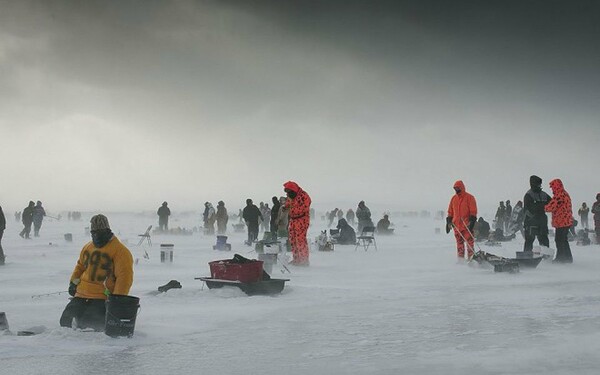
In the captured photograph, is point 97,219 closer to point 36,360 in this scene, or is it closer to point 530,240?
point 36,360

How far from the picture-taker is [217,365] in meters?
5.24

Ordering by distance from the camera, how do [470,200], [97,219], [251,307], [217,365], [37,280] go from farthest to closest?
[470,200]
[37,280]
[251,307]
[97,219]
[217,365]

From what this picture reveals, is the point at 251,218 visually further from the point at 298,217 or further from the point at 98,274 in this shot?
the point at 98,274

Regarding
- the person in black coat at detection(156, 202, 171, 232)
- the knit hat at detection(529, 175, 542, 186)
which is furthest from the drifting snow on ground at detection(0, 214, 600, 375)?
the person in black coat at detection(156, 202, 171, 232)

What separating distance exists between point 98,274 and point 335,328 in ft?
8.23

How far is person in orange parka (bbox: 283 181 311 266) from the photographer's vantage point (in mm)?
14039

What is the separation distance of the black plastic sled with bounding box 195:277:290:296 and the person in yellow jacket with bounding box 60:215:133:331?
2.95 meters

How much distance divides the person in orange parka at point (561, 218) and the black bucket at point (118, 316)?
37.0 ft

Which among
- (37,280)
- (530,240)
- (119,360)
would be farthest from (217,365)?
(530,240)

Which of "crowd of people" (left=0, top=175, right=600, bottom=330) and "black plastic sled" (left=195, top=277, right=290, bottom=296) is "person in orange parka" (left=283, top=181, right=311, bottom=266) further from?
"black plastic sled" (left=195, top=277, right=290, bottom=296)

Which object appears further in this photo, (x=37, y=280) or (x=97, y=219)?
(x=37, y=280)

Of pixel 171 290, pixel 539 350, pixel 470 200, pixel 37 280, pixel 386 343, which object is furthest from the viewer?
pixel 470 200

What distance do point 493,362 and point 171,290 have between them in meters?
5.61

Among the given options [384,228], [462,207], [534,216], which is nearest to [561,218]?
[534,216]
